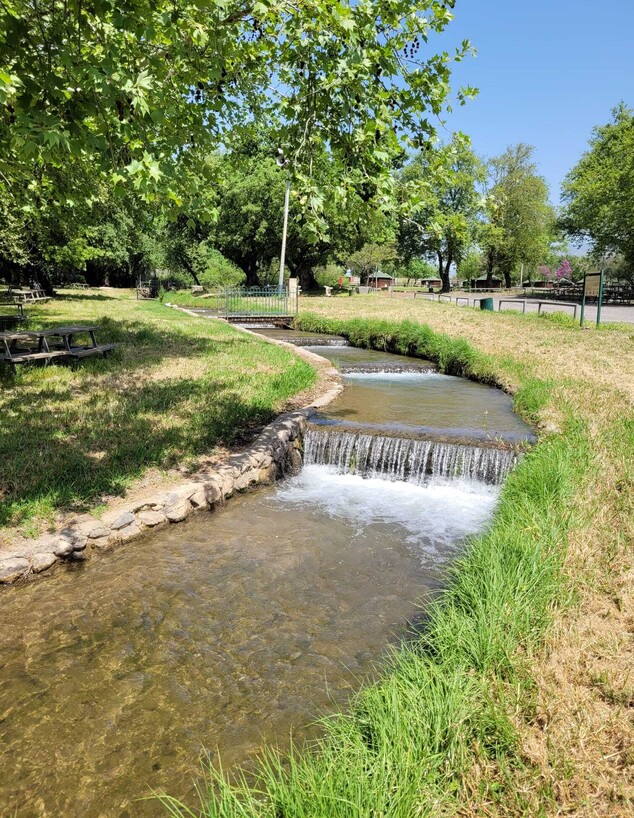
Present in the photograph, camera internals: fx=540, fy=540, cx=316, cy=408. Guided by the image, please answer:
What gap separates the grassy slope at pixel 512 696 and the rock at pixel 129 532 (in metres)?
3.24

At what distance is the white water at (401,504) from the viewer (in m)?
6.36

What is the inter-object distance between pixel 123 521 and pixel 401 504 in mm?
3521

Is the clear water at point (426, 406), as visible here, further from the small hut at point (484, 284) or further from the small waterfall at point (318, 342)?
the small hut at point (484, 284)

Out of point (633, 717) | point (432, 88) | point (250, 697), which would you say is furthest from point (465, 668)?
point (432, 88)

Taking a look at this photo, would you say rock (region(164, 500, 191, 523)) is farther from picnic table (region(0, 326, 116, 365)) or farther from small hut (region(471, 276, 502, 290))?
small hut (region(471, 276, 502, 290))

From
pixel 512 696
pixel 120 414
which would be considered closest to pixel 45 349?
pixel 120 414

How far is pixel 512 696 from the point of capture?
119 inches

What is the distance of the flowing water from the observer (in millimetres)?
3232

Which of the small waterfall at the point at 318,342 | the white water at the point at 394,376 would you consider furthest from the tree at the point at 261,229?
the white water at the point at 394,376

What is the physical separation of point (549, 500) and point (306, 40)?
503 cm

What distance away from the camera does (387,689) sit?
10.2 feet

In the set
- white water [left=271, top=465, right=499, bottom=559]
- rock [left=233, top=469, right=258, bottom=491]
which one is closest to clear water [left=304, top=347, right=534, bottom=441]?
white water [left=271, top=465, right=499, bottom=559]

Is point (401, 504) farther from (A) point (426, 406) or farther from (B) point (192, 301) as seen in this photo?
(B) point (192, 301)

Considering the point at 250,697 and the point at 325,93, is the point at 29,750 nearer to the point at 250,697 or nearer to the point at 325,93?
the point at 250,697
